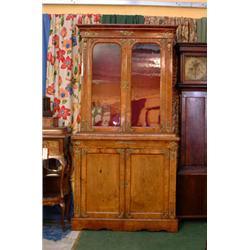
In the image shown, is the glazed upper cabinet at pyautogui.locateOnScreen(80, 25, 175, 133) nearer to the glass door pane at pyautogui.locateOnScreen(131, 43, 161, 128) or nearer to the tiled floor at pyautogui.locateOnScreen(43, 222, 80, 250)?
the glass door pane at pyautogui.locateOnScreen(131, 43, 161, 128)

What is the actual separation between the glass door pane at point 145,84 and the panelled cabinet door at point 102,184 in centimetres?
46

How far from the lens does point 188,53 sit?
13.8 feet

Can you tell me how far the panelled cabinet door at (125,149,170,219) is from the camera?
3.81 m

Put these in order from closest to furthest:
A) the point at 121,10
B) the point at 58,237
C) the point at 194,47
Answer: the point at 58,237, the point at 194,47, the point at 121,10

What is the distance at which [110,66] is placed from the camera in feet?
13.0

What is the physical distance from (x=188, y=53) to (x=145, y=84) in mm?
660

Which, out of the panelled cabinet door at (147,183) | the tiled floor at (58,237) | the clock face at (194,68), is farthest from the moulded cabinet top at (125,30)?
the tiled floor at (58,237)

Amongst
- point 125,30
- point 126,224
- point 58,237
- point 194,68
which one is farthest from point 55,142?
point 194,68

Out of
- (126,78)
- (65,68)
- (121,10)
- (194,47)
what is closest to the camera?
(126,78)

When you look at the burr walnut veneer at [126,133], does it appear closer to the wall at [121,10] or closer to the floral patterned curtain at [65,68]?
the floral patterned curtain at [65,68]

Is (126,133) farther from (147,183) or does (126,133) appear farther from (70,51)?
(70,51)

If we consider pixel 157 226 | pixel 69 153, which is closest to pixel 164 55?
pixel 69 153

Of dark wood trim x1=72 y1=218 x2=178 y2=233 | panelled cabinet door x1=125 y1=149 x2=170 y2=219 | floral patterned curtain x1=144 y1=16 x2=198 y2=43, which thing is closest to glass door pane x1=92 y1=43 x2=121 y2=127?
panelled cabinet door x1=125 y1=149 x2=170 y2=219
